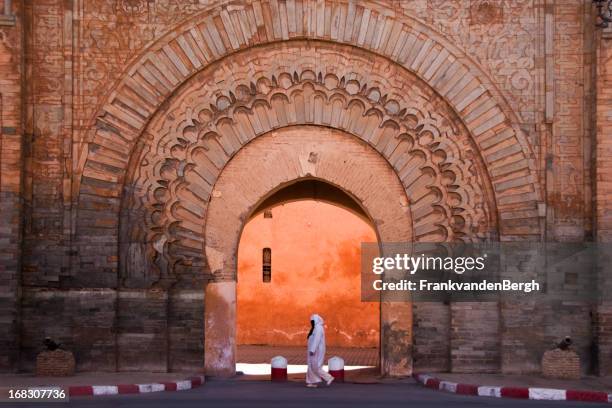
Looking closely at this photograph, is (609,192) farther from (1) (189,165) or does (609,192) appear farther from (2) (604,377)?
(1) (189,165)

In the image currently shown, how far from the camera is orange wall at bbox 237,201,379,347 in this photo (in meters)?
21.0

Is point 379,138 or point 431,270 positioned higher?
point 379,138

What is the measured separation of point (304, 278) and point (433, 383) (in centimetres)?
885

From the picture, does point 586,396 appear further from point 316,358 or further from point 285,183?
point 285,183

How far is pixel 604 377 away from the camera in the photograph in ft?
42.5

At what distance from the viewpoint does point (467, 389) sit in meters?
11.9

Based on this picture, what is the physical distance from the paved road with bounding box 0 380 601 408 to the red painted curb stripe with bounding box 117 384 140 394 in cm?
25

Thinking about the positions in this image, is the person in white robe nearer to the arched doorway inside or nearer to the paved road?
the paved road

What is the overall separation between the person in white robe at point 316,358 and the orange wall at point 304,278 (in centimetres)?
796

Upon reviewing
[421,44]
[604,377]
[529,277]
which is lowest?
[604,377]

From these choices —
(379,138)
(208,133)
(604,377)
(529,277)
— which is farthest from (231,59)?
(604,377)

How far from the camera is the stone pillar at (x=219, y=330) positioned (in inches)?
527

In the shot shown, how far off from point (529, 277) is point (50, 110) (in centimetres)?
544

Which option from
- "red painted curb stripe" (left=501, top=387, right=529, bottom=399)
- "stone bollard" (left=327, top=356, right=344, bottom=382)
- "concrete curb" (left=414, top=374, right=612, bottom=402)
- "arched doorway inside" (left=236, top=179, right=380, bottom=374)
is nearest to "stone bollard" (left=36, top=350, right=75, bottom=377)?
"stone bollard" (left=327, top=356, right=344, bottom=382)
